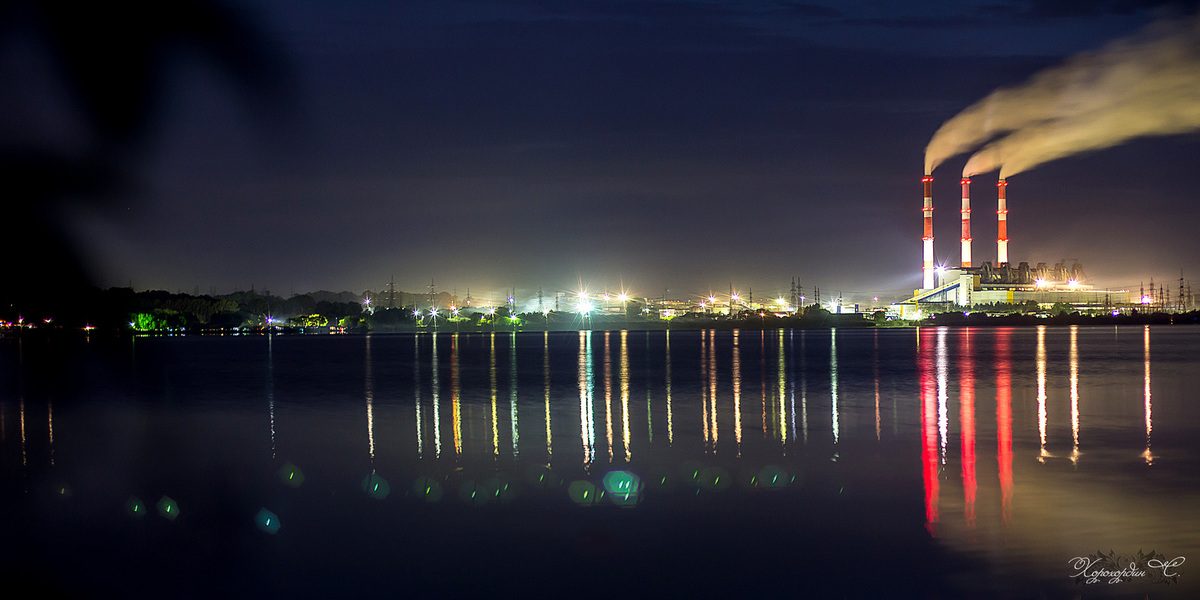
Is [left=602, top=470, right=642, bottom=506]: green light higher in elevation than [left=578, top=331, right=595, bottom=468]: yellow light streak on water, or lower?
higher

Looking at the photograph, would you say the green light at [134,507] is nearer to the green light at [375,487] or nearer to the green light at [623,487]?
the green light at [375,487]

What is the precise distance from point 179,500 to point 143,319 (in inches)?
7155

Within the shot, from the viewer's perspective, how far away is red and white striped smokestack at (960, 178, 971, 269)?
7013 inches

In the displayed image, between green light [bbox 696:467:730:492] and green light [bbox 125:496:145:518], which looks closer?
green light [bbox 125:496:145:518]

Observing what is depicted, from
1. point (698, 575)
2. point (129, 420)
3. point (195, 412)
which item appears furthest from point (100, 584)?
point (195, 412)

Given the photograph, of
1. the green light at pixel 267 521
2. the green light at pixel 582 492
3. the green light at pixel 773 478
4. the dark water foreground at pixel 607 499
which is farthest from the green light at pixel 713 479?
the green light at pixel 267 521

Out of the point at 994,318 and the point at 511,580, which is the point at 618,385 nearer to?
the point at 511,580

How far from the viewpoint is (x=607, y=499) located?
11.1m

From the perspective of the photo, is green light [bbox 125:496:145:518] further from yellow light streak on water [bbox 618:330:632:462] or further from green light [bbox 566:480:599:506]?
yellow light streak on water [bbox 618:330:632:462]

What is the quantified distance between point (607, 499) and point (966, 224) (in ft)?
627

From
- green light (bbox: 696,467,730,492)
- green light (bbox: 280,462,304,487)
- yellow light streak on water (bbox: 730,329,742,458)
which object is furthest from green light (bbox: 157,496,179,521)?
yellow light streak on water (bbox: 730,329,742,458)

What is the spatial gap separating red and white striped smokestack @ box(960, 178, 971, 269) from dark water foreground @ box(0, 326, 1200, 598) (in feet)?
544

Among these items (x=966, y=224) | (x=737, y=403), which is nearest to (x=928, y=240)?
(x=966, y=224)

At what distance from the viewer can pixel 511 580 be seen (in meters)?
7.82
